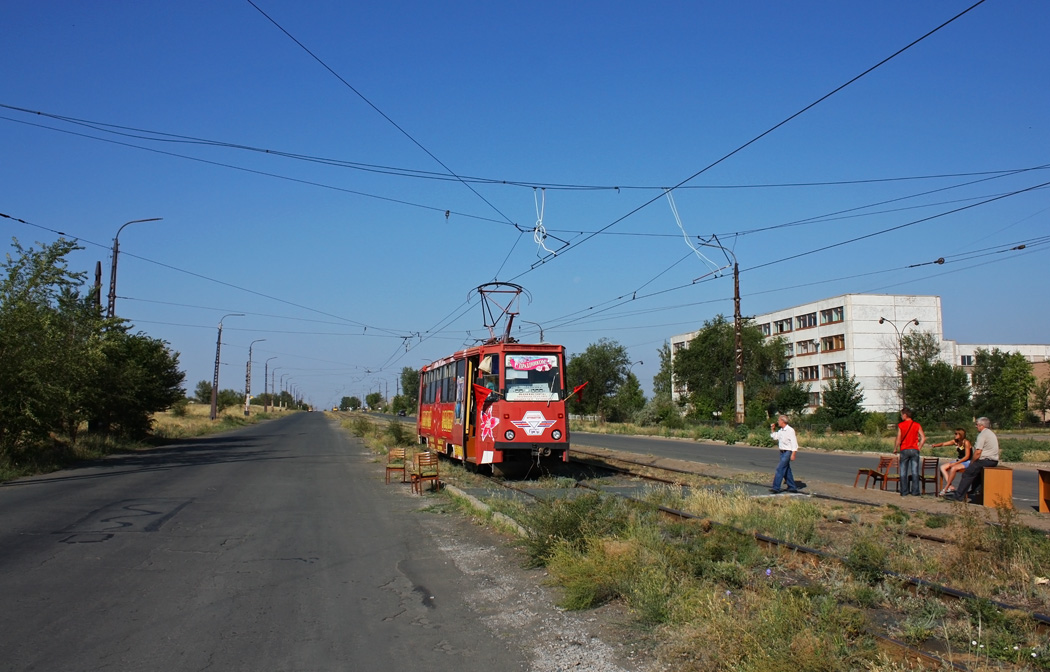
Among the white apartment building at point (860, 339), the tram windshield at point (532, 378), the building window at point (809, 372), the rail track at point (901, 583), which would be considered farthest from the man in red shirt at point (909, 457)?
the building window at point (809, 372)

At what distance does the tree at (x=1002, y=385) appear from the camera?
62.3 m

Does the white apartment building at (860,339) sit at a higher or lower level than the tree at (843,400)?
higher

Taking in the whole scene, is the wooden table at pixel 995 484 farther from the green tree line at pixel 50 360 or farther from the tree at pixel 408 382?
the tree at pixel 408 382

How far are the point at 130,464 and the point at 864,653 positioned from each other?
24.1 m

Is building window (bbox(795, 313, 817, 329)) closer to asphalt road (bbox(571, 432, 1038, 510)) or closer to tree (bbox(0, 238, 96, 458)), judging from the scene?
asphalt road (bbox(571, 432, 1038, 510))

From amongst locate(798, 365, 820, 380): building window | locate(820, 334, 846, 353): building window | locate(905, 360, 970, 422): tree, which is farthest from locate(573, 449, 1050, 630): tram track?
locate(798, 365, 820, 380): building window

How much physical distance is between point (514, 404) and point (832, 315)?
7485 centimetres

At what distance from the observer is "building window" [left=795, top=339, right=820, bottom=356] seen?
3425 inches

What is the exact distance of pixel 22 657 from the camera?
553 cm

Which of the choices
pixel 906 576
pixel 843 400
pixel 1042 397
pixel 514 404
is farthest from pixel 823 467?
pixel 1042 397

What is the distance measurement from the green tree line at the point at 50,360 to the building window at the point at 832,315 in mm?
71022

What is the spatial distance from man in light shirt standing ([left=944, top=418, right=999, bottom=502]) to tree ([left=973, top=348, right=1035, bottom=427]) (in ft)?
178

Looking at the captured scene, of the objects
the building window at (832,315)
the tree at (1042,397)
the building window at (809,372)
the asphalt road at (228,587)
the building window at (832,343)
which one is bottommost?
the asphalt road at (228,587)

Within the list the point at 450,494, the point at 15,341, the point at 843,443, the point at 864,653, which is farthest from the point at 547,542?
the point at 843,443
